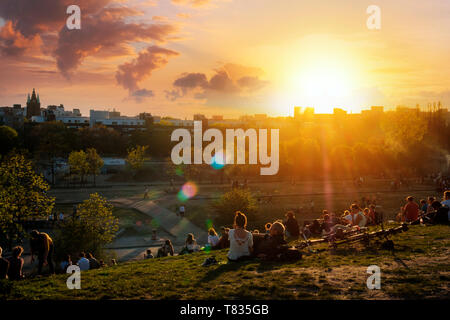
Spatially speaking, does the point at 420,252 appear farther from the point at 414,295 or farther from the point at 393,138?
the point at 393,138

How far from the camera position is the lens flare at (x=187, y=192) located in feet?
157

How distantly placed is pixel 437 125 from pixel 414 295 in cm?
10153

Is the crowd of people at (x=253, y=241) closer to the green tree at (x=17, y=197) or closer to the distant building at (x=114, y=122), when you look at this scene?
the green tree at (x=17, y=197)

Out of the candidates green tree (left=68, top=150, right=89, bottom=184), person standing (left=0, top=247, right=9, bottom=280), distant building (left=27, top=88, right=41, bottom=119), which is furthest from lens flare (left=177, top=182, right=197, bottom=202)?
distant building (left=27, top=88, right=41, bottom=119)

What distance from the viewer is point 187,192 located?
5228cm

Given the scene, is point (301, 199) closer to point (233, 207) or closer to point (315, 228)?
point (233, 207)

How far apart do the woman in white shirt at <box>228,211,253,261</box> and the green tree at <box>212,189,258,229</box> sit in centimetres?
2312

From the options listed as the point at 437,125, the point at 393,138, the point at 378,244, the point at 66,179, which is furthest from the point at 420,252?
the point at 437,125

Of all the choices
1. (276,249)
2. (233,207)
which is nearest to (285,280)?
(276,249)

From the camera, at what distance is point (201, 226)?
113ft

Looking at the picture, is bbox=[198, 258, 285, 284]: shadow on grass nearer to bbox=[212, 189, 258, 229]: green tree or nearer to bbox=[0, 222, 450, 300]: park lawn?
bbox=[0, 222, 450, 300]: park lawn

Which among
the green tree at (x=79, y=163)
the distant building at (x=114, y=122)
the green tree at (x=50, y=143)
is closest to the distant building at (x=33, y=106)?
the distant building at (x=114, y=122)

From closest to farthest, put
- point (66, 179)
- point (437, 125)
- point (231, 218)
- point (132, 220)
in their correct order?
point (231, 218) < point (132, 220) < point (66, 179) < point (437, 125)
